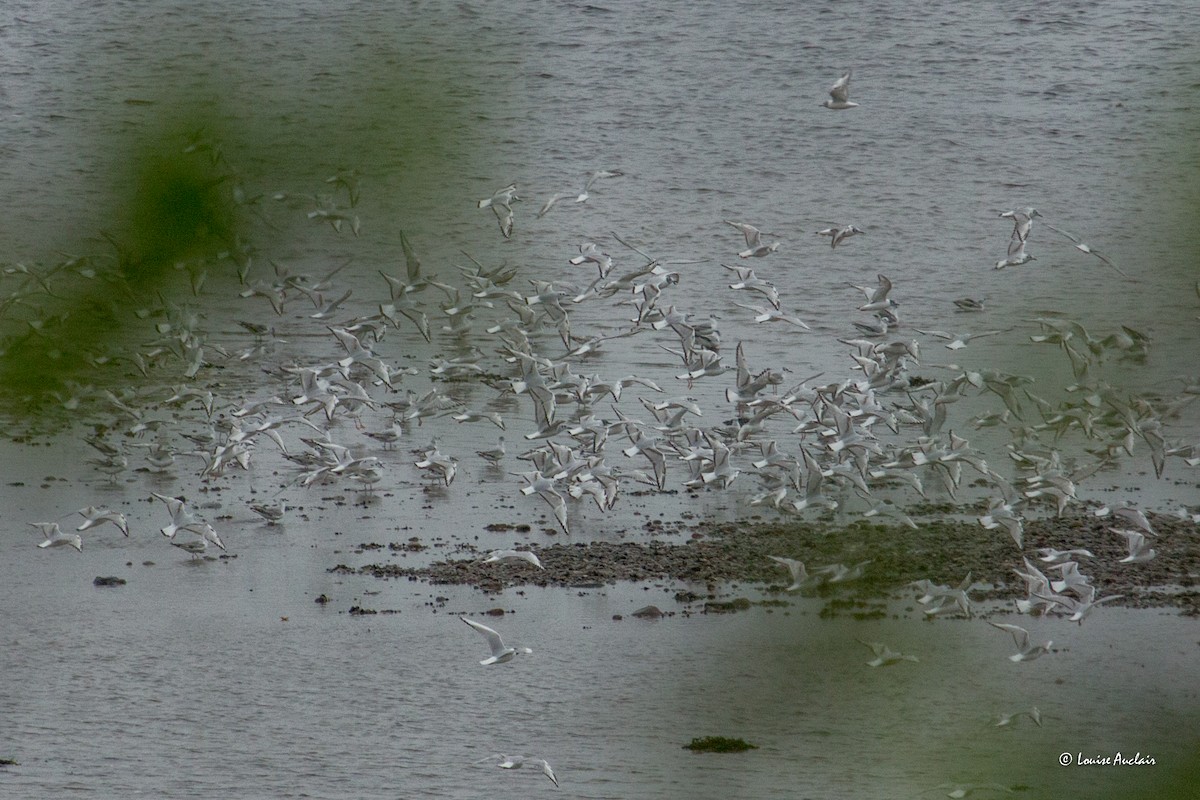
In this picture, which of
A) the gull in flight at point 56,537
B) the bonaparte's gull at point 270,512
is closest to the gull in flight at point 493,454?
the bonaparte's gull at point 270,512

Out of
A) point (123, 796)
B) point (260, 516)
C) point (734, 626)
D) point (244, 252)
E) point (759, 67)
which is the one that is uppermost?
point (244, 252)

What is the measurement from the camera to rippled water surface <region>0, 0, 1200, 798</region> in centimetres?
125

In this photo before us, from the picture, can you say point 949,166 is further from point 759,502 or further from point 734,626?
point 734,626

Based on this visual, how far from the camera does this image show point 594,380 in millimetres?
13273

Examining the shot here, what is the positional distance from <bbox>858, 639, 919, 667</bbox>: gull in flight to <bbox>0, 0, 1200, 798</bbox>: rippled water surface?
0.05 feet

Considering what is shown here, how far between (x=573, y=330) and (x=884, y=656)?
47.0ft

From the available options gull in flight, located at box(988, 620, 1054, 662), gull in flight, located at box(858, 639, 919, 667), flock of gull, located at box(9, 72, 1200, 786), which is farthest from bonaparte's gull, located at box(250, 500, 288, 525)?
gull in flight, located at box(858, 639, 919, 667)

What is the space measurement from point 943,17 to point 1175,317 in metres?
2.45

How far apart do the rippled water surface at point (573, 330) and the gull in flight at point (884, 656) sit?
16 millimetres

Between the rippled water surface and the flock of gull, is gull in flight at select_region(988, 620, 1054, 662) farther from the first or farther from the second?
the flock of gull

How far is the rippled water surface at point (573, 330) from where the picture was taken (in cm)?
125

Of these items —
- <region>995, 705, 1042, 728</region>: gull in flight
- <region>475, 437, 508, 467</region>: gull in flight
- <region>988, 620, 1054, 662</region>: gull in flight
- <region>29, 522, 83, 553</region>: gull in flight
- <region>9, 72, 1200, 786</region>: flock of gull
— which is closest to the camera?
<region>995, 705, 1042, 728</region>: gull in flight

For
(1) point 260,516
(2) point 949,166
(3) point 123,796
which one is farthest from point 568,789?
(2) point 949,166

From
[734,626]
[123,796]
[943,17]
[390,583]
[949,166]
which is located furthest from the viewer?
[949,166]
